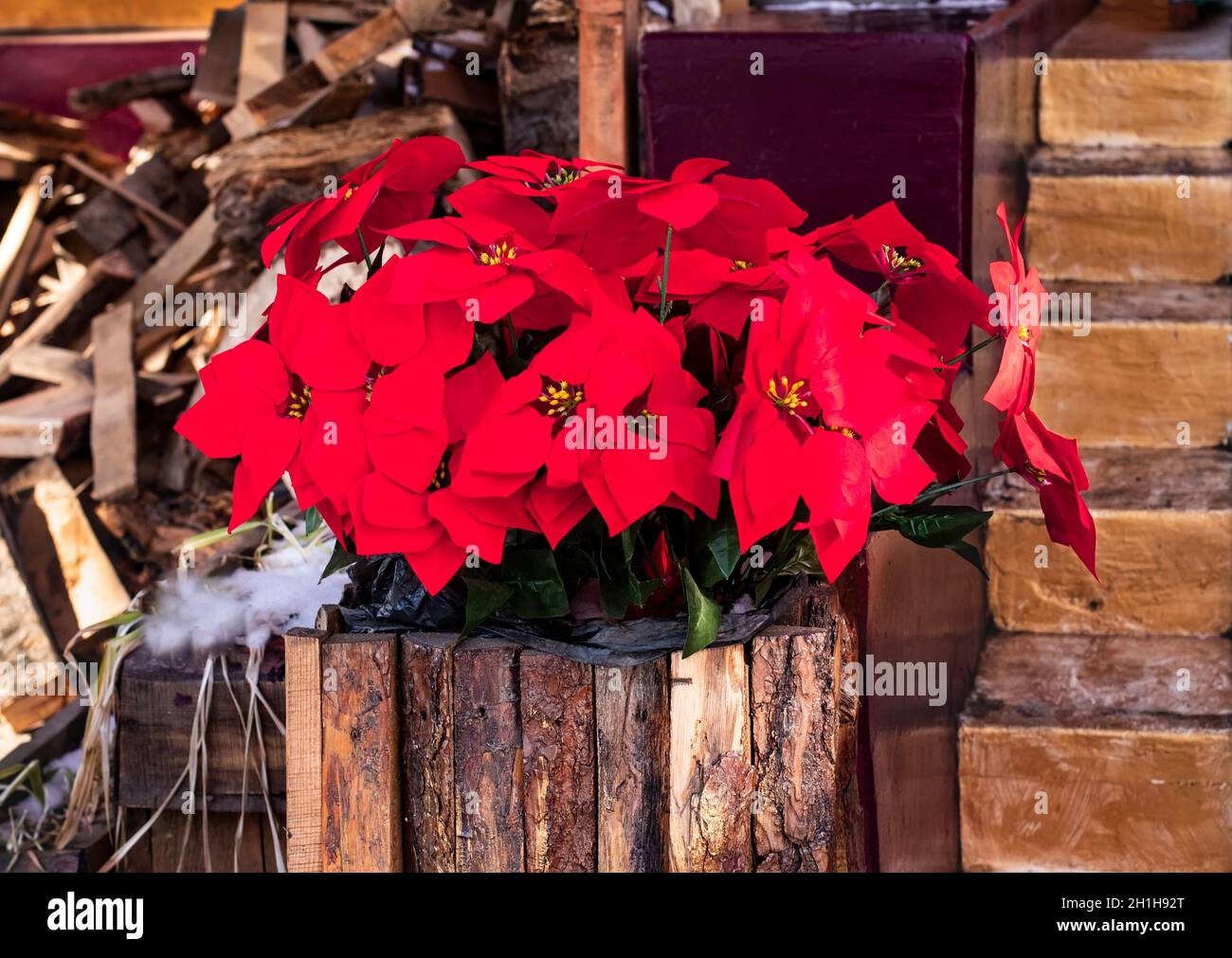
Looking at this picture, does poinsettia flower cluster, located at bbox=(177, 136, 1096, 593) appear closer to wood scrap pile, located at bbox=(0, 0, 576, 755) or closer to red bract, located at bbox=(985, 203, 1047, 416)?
red bract, located at bbox=(985, 203, 1047, 416)

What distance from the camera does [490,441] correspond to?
742 mm

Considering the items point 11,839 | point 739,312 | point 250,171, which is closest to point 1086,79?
point 250,171

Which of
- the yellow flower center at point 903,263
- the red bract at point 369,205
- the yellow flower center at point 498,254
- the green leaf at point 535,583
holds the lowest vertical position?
the green leaf at point 535,583

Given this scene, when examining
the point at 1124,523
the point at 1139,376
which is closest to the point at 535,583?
the point at 1124,523

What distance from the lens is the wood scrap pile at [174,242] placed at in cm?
228

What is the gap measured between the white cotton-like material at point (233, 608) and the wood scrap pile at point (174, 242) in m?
0.89

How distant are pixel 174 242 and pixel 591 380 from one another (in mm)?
2436

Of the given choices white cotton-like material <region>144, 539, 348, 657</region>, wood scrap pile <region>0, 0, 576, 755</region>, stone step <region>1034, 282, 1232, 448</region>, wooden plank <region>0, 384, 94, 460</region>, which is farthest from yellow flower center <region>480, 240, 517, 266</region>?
wooden plank <region>0, 384, 94, 460</region>

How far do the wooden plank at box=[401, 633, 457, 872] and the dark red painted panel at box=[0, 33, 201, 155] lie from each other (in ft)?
10.8

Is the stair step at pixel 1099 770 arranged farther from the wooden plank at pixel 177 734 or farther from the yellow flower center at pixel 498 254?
the yellow flower center at pixel 498 254

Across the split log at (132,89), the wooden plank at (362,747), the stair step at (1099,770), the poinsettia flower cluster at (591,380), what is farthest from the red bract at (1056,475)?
the split log at (132,89)

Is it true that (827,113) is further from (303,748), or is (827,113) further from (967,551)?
(303,748)

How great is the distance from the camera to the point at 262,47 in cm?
278

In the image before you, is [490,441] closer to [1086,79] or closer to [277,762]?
[277,762]
